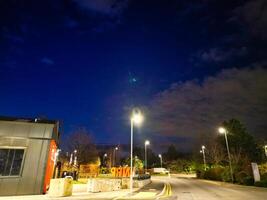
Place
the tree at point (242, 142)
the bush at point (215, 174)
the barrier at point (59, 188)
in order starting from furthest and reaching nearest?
the tree at point (242, 142), the bush at point (215, 174), the barrier at point (59, 188)

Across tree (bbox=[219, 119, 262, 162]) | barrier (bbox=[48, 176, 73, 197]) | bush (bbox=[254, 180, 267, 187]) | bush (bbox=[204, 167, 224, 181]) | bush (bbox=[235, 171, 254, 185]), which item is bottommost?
barrier (bbox=[48, 176, 73, 197])

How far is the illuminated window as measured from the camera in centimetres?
1585

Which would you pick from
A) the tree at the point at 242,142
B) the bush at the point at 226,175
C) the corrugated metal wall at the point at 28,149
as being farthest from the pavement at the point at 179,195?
the tree at the point at 242,142

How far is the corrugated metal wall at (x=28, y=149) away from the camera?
15875mm

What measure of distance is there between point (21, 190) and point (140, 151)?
105 m

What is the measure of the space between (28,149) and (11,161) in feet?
4.28

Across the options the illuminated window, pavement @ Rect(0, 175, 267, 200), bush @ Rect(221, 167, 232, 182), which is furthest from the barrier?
bush @ Rect(221, 167, 232, 182)

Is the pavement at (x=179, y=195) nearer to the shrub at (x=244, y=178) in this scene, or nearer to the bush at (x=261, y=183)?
the bush at (x=261, y=183)

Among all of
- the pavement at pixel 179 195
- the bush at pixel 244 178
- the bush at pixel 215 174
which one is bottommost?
the pavement at pixel 179 195

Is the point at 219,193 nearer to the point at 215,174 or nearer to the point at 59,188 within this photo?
the point at 59,188

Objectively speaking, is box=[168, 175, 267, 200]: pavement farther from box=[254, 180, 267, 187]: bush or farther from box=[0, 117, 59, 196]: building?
box=[0, 117, 59, 196]: building

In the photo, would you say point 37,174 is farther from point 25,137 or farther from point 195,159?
point 195,159

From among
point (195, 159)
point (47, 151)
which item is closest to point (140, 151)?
point (195, 159)

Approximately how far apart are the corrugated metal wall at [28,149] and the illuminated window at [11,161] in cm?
28
